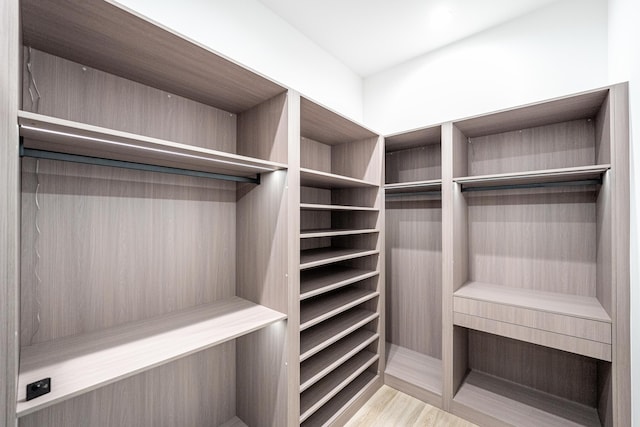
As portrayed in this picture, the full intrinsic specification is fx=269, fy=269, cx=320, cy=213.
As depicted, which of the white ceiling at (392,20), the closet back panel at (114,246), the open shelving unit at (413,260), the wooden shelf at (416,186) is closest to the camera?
the closet back panel at (114,246)

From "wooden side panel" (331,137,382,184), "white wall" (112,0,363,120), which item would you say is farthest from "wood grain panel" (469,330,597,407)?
"white wall" (112,0,363,120)

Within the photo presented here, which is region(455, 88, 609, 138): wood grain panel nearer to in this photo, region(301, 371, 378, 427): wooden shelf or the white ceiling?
the white ceiling

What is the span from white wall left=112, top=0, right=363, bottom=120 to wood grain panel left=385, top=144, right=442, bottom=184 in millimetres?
670

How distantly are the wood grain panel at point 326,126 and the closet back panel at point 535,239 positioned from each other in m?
1.08

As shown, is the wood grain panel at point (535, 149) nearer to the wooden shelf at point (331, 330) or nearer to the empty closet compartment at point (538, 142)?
the empty closet compartment at point (538, 142)

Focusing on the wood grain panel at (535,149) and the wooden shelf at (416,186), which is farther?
the wooden shelf at (416,186)

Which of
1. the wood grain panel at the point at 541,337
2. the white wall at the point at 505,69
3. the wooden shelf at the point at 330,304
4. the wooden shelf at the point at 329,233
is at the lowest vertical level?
the wood grain panel at the point at 541,337

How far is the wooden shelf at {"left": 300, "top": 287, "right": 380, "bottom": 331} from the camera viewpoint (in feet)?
5.27

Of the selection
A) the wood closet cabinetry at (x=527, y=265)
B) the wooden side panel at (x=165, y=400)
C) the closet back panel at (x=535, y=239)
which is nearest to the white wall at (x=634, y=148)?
the wood closet cabinetry at (x=527, y=265)

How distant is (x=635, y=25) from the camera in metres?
1.25

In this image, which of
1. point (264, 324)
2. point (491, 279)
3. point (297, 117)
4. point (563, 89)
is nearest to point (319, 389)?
point (264, 324)

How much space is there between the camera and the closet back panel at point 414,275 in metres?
2.40

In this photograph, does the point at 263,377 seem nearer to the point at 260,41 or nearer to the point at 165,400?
the point at 165,400

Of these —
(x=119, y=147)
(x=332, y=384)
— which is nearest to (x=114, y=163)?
(x=119, y=147)
